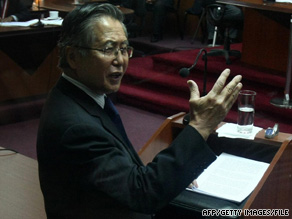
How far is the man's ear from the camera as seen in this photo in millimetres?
1461

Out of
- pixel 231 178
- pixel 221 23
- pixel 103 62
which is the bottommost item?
pixel 231 178

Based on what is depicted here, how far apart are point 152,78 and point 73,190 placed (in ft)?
13.2

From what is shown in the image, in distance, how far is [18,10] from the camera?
522 cm

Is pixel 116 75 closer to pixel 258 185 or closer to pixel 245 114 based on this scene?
pixel 258 185

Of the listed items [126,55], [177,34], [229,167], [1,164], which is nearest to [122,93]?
[177,34]

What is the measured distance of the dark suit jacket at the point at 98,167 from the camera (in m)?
1.32

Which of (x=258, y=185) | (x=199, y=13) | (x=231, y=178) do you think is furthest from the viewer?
(x=199, y=13)

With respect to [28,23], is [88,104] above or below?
above

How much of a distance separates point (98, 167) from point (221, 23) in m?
Answer: 4.37

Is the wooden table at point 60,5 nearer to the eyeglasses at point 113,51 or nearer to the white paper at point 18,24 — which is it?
the white paper at point 18,24

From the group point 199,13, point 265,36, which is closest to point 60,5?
point 199,13

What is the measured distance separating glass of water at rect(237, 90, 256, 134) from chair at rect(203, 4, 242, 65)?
117 inches

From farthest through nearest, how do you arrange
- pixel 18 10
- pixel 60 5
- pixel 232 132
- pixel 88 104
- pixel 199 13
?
pixel 199 13
pixel 60 5
pixel 18 10
pixel 232 132
pixel 88 104

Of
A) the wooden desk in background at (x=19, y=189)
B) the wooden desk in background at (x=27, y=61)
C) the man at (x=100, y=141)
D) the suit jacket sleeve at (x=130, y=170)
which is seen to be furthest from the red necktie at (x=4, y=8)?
the suit jacket sleeve at (x=130, y=170)
